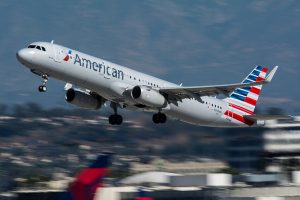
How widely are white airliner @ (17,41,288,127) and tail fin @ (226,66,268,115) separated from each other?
0.23 feet

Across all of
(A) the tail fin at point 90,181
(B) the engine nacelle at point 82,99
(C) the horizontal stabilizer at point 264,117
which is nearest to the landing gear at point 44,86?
(B) the engine nacelle at point 82,99

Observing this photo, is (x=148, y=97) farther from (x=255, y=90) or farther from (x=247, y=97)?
(x=255, y=90)

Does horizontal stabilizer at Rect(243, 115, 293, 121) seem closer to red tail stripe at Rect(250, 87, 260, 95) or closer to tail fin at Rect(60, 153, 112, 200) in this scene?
red tail stripe at Rect(250, 87, 260, 95)

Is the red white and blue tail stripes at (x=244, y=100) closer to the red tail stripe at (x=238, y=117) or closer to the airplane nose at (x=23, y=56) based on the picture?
the red tail stripe at (x=238, y=117)

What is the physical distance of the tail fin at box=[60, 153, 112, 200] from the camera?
3638cm

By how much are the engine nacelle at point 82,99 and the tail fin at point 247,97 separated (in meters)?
10.1

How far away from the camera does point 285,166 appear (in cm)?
8212

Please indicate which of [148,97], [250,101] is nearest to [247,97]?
[250,101]

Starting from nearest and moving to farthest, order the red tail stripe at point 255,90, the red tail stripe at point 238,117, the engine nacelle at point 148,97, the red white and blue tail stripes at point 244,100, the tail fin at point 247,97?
the engine nacelle at point 148,97, the red tail stripe at point 238,117, the red white and blue tail stripes at point 244,100, the tail fin at point 247,97, the red tail stripe at point 255,90

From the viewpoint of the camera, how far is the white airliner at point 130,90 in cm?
5550

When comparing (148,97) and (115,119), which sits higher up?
(148,97)

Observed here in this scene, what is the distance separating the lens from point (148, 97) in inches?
2270

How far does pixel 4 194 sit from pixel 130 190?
38.9 feet

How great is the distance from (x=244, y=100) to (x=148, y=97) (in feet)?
37.6
